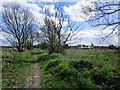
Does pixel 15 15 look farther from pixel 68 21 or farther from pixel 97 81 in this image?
pixel 97 81

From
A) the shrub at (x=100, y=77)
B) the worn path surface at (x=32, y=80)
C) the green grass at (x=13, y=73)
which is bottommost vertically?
the worn path surface at (x=32, y=80)

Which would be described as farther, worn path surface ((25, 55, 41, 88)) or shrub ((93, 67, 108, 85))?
worn path surface ((25, 55, 41, 88))

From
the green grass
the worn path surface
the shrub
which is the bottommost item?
the worn path surface

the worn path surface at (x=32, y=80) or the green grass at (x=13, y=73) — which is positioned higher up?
the green grass at (x=13, y=73)

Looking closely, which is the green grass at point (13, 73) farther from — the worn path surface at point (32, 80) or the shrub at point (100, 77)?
the shrub at point (100, 77)

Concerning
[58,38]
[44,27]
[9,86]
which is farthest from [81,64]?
[44,27]

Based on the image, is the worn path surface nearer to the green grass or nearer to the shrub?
the green grass

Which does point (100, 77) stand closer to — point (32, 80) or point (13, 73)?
point (32, 80)

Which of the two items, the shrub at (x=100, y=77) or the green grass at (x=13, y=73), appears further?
the green grass at (x=13, y=73)

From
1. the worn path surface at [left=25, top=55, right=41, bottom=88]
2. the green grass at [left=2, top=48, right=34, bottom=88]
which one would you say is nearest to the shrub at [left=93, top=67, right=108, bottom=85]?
the worn path surface at [left=25, top=55, right=41, bottom=88]

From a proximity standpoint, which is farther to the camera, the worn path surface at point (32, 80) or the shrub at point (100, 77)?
the worn path surface at point (32, 80)

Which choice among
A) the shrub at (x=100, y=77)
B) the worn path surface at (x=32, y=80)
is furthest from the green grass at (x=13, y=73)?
the shrub at (x=100, y=77)

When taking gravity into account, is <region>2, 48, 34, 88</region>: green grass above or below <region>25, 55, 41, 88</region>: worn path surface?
above

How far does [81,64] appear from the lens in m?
7.43
